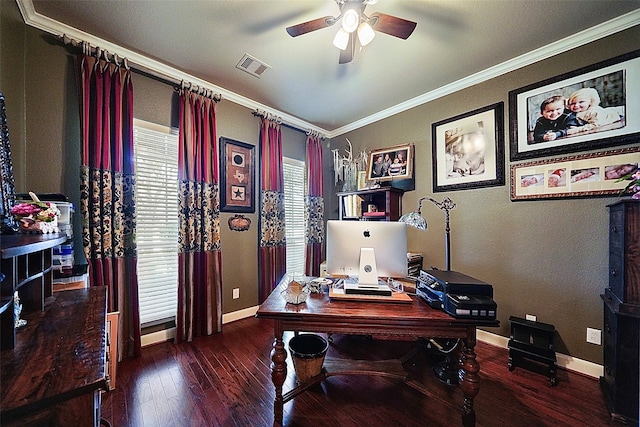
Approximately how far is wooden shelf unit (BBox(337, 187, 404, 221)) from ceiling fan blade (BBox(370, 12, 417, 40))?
1.76m

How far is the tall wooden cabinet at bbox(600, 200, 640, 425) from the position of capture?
4.73 ft

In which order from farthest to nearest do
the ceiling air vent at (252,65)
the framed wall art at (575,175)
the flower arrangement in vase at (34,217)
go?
the ceiling air vent at (252,65)
the framed wall art at (575,175)
the flower arrangement in vase at (34,217)

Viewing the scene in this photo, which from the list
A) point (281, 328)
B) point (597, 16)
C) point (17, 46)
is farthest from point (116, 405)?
point (597, 16)

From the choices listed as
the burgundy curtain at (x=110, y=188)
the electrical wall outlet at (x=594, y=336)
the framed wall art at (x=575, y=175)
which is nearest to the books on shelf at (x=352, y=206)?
the framed wall art at (x=575, y=175)

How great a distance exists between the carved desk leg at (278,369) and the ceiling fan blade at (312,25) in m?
1.95

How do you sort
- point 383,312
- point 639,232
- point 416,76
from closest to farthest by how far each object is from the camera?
point 383,312
point 639,232
point 416,76

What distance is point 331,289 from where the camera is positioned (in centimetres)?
165

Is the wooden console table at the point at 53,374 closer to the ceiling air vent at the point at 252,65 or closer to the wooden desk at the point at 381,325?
the wooden desk at the point at 381,325

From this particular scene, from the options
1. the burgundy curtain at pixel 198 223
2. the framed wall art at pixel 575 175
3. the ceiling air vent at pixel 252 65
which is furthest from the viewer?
the burgundy curtain at pixel 198 223

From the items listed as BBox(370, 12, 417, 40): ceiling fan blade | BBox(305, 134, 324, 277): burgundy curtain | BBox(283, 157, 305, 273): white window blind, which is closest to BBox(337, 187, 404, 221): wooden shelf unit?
BBox(305, 134, 324, 277): burgundy curtain

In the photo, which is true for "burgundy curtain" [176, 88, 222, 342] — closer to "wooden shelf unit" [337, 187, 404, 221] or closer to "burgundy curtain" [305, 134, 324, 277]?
"burgundy curtain" [305, 134, 324, 277]

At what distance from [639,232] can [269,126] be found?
3522 millimetres

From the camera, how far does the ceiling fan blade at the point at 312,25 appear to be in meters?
1.55

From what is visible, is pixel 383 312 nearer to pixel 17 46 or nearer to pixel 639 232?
pixel 639 232
